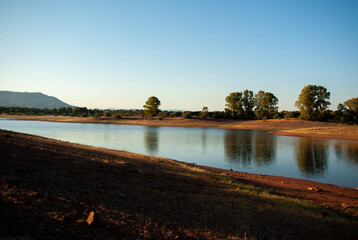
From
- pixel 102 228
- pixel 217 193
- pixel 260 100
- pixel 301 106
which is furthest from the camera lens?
pixel 260 100

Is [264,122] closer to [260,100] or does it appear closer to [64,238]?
[260,100]

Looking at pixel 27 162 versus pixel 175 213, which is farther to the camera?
pixel 27 162

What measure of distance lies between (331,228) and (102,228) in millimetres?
7661

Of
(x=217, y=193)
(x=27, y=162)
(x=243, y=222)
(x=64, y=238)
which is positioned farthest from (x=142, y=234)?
A: (x=27, y=162)

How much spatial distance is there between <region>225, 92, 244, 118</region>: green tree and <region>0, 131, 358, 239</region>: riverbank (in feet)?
308

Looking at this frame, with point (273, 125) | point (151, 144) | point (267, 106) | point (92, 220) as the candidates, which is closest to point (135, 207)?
point (92, 220)

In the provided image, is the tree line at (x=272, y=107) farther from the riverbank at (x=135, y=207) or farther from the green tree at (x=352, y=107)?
the riverbank at (x=135, y=207)

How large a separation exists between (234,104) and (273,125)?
26718mm

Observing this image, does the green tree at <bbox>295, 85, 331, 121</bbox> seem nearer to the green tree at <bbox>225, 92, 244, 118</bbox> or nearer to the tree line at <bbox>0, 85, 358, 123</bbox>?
the tree line at <bbox>0, 85, 358, 123</bbox>

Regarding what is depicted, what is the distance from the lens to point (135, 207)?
749cm

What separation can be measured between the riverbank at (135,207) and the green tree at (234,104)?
308 ft

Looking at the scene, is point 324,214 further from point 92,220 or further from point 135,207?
point 92,220

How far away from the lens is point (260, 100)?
327ft

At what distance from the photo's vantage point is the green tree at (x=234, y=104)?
104m
